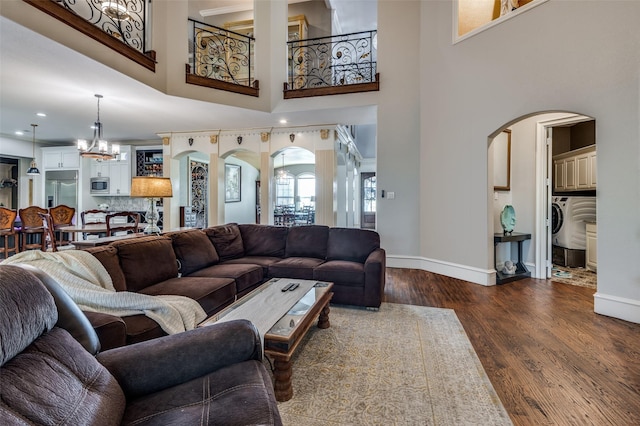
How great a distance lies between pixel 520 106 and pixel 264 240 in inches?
147

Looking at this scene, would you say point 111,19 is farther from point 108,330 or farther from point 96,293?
point 108,330

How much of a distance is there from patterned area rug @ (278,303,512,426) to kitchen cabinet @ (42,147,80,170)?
8.62 meters

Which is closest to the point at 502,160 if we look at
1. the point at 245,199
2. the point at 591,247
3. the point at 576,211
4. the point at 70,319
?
the point at 576,211

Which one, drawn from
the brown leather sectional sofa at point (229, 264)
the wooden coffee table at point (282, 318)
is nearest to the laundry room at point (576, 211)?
the brown leather sectional sofa at point (229, 264)

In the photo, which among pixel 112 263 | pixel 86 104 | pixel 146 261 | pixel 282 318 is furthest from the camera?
pixel 86 104

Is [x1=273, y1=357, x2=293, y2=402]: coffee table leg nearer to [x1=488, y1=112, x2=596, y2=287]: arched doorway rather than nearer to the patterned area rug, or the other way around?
the patterned area rug

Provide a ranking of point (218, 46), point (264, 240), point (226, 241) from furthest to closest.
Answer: point (218, 46) → point (264, 240) → point (226, 241)

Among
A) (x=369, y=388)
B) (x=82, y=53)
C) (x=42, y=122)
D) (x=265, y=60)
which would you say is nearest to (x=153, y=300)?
(x=369, y=388)

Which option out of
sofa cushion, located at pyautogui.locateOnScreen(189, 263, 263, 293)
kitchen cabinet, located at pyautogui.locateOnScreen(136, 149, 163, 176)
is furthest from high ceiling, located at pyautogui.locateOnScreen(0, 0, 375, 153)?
sofa cushion, located at pyautogui.locateOnScreen(189, 263, 263, 293)

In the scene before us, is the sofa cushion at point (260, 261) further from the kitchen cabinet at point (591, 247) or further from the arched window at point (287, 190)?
the arched window at point (287, 190)

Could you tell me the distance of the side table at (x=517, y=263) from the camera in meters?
4.33

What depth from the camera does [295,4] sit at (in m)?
6.77

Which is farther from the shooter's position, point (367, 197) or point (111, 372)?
point (367, 197)

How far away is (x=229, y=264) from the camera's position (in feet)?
11.9
